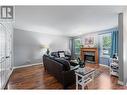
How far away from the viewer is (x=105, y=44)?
521 centimetres

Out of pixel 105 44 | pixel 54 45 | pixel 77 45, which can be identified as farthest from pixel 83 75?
pixel 77 45

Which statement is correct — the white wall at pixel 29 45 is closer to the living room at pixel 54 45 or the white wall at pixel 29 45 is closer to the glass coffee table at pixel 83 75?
the living room at pixel 54 45

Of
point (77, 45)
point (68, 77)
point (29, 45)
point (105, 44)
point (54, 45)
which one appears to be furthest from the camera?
point (77, 45)

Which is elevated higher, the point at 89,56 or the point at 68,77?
the point at 89,56

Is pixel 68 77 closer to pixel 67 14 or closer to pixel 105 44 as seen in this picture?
pixel 67 14

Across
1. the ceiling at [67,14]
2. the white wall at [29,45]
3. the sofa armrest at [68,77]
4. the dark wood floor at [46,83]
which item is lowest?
the dark wood floor at [46,83]

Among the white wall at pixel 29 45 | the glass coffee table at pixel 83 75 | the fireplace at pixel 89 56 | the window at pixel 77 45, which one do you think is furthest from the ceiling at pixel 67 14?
the window at pixel 77 45

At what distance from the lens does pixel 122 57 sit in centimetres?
256

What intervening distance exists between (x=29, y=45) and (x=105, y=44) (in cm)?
429

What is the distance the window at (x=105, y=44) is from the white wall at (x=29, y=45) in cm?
305

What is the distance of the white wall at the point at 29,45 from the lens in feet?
14.9

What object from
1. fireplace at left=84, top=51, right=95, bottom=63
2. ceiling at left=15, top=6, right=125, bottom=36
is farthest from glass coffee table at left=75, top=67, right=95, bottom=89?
fireplace at left=84, top=51, right=95, bottom=63
